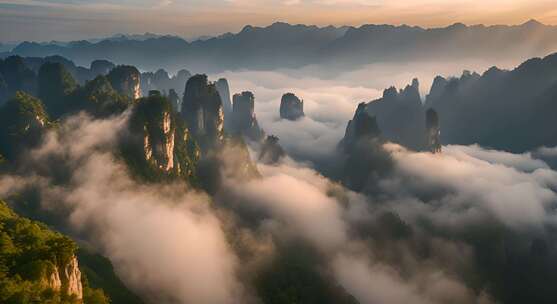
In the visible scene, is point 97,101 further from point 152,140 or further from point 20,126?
point 152,140

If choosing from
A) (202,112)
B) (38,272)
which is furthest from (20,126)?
(38,272)

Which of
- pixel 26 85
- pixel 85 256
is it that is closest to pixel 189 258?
pixel 85 256

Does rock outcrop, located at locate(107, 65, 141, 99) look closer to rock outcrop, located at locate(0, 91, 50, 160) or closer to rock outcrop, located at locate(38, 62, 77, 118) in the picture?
rock outcrop, located at locate(38, 62, 77, 118)

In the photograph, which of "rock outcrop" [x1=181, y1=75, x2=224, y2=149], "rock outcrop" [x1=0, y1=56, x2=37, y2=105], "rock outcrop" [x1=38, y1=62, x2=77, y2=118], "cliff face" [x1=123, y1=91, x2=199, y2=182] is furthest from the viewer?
"rock outcrop" [x1=0, y1=56, x2=37, y2=105]

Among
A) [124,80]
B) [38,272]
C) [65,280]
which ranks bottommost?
[65,280]

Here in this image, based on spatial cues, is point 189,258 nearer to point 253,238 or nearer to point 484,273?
→ point 253,238

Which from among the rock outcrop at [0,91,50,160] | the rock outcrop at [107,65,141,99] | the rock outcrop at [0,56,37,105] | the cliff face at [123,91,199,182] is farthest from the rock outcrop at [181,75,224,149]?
the rock outcrop at [0,56,37,105]

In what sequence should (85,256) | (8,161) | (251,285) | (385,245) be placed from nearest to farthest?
(85,256) → (251,285) → (8,161) → (385,245)

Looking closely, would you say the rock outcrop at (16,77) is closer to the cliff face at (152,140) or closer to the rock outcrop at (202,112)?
the rock outcrop at (202,112)

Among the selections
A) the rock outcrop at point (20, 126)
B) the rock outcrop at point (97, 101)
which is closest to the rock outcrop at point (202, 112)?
the rock outcrop at point (97, 101)
